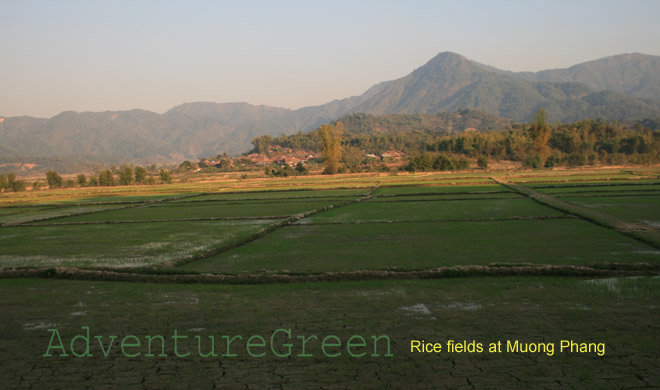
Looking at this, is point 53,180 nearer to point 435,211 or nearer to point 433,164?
point 433,164

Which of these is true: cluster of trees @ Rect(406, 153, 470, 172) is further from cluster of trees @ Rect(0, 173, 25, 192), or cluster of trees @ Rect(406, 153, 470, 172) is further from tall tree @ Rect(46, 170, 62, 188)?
cluster of trees @ Rect(0, 173, 25, 192)

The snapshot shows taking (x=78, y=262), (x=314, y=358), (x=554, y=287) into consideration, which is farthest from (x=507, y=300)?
(x=78, y=262)

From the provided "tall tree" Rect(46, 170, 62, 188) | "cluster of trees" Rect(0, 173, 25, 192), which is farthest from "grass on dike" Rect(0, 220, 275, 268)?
"tall tree" Rect(46, 170, 62, 188)

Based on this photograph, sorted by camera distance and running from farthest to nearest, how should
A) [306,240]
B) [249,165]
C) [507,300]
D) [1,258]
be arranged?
[249,165], [306,240], [1,258], [507,300]

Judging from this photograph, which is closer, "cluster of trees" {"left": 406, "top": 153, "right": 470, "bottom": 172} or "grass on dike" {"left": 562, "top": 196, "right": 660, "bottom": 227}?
"grass on dike" {"left": 562, "top": 196, "right": 660, "bottom": 227}

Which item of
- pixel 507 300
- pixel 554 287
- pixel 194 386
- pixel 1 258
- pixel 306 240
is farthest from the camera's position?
pixel 306 240

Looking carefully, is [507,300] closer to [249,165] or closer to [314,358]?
[314,358]

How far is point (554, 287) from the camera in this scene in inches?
413

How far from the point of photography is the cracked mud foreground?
649 centimetres

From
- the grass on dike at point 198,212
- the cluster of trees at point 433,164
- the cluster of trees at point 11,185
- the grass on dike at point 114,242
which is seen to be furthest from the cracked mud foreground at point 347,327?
the cluster of trees at point 11,185

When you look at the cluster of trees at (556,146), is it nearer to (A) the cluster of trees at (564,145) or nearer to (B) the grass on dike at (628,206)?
(A) the cluster of trees at (564,145)

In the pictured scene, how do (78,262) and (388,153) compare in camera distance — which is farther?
(388,153)

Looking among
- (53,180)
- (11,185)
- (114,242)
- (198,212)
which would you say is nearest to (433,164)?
(198,212)

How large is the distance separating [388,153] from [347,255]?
13638 centimetres
